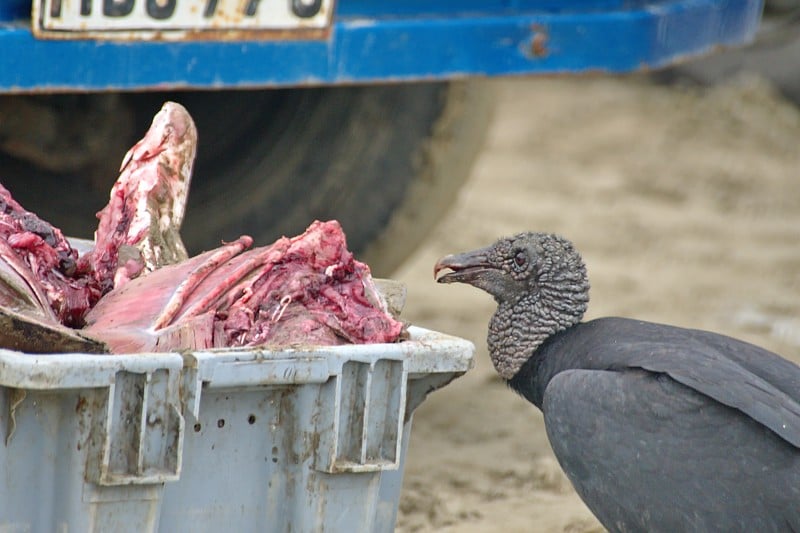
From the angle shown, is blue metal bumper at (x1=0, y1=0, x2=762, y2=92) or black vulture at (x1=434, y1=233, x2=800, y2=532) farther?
blue metal bumper at (x1=0, y1=0, x2=762, y2=92)

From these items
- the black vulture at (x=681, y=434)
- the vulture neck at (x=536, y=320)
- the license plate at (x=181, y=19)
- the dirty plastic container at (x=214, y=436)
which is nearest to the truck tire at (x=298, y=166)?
the license plate at (x=181, y=19)

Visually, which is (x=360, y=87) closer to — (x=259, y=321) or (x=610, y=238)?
→ (x=259, y=321)

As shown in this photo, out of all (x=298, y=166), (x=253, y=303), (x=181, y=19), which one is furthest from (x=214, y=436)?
(x=298, y=166)

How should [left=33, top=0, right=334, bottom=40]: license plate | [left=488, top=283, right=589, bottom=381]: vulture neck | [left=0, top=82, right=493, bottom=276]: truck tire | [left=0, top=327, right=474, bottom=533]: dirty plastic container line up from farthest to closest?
1. [left=0, top=82, right=493, bottom=276]: truck tire
2. [left=33, top=0, right=334, bottom=40]: license plate
3. [left=488, top=283, right=589, bottom=381]: vulture neck
4. [left=0, top=327, right=474, bottom=533]: dirty plastic container

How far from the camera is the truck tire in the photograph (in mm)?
4449

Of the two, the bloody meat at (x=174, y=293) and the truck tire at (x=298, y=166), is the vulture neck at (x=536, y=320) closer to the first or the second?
the bloody meat at (x=174, y=293)

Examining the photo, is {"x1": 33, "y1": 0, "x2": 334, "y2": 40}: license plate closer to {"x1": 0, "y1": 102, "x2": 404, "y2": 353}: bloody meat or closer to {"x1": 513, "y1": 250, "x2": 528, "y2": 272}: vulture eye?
{"x1": 0, "y1": 102, "x2": 404, "y2": 353}: bloody meat

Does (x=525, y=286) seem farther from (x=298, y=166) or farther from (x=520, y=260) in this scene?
(x=298, y=166)

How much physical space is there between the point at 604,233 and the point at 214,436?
485cm

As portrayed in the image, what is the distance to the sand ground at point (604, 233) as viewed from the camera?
398 cm

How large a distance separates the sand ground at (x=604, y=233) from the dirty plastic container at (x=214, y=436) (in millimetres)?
1178

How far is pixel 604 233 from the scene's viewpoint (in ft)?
23.0

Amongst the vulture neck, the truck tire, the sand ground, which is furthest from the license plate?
the sand ground

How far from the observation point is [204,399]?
2.32 metres
